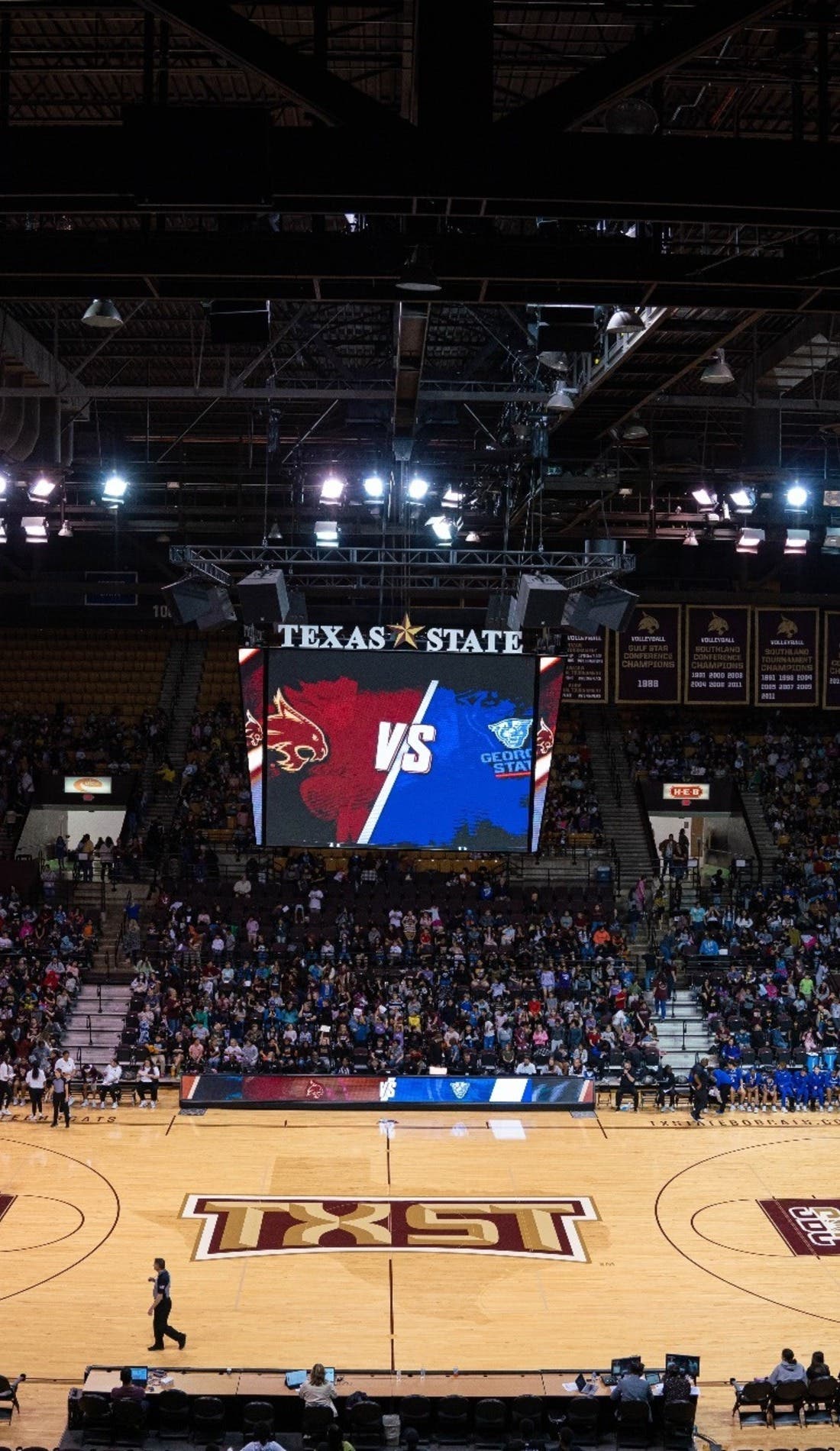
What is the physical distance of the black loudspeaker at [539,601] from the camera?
1073 inches

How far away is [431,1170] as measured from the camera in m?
26.2

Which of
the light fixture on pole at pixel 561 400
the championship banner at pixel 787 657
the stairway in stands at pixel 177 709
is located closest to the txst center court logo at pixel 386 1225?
the light fixture on pole at pixel 561 400

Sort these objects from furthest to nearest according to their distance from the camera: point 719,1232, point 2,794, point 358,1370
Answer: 1. point 2,794
2. point 719,1232
3. point 358,1370

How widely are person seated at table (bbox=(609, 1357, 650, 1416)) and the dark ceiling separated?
11003mm

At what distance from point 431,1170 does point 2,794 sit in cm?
2027

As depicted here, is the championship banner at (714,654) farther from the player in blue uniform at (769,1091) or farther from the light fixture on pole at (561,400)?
the light fixture on pole at (561,400)

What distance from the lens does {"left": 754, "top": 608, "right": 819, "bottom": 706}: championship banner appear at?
4309 centimetres

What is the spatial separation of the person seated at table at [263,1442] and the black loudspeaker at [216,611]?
1697 cm

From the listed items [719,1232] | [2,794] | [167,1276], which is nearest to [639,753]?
[2,794]

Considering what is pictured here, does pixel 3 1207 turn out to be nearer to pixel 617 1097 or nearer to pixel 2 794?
pixel 617 1097

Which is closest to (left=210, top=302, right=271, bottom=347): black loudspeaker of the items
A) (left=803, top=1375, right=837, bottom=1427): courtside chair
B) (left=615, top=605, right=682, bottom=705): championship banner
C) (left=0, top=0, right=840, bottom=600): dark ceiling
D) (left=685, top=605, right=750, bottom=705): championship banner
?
(left=0, top=0, right=840, bottom=600): dark ceiling

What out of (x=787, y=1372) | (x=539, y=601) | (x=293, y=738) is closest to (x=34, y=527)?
(x=293, y=738)

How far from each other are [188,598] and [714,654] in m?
19.1

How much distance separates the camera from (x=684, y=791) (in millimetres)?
43406
